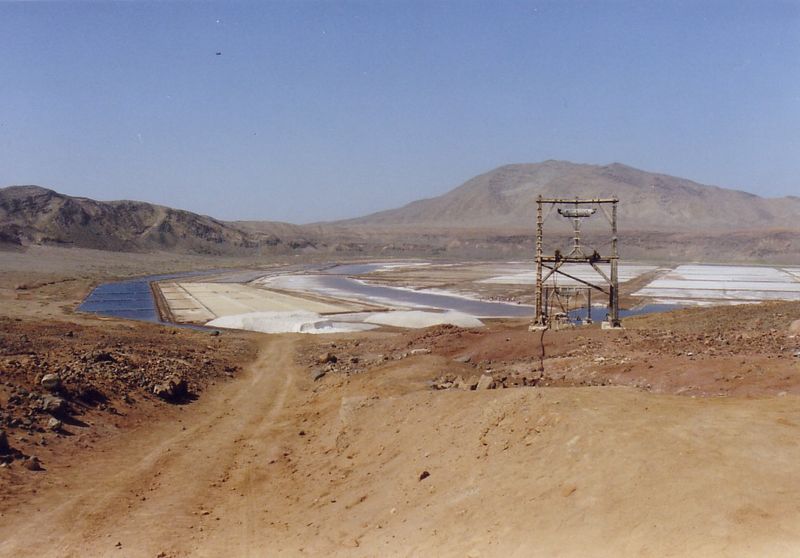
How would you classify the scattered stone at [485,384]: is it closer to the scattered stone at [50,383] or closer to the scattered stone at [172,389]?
the scattered stone at [172,389]

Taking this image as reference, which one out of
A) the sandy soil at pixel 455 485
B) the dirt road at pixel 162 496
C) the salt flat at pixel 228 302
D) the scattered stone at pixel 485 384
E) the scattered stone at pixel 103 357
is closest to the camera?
the sandy soil at pixel 455 485

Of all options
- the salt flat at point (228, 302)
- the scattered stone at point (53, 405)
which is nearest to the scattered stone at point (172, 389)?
the scattered stone at point (53, 405)

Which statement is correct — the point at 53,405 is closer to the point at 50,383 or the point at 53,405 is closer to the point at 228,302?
the point at 50,383

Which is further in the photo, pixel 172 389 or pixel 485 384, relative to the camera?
pixel 172 389

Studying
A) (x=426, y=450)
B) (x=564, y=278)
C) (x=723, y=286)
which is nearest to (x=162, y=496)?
(x=426, y=450)

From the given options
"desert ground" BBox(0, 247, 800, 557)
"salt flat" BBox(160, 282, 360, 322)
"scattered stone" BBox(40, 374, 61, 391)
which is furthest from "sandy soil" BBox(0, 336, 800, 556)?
"salt flat" BBox(160, 282, 360, 322)

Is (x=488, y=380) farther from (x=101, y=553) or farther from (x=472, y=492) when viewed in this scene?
(x=101, y=553)
